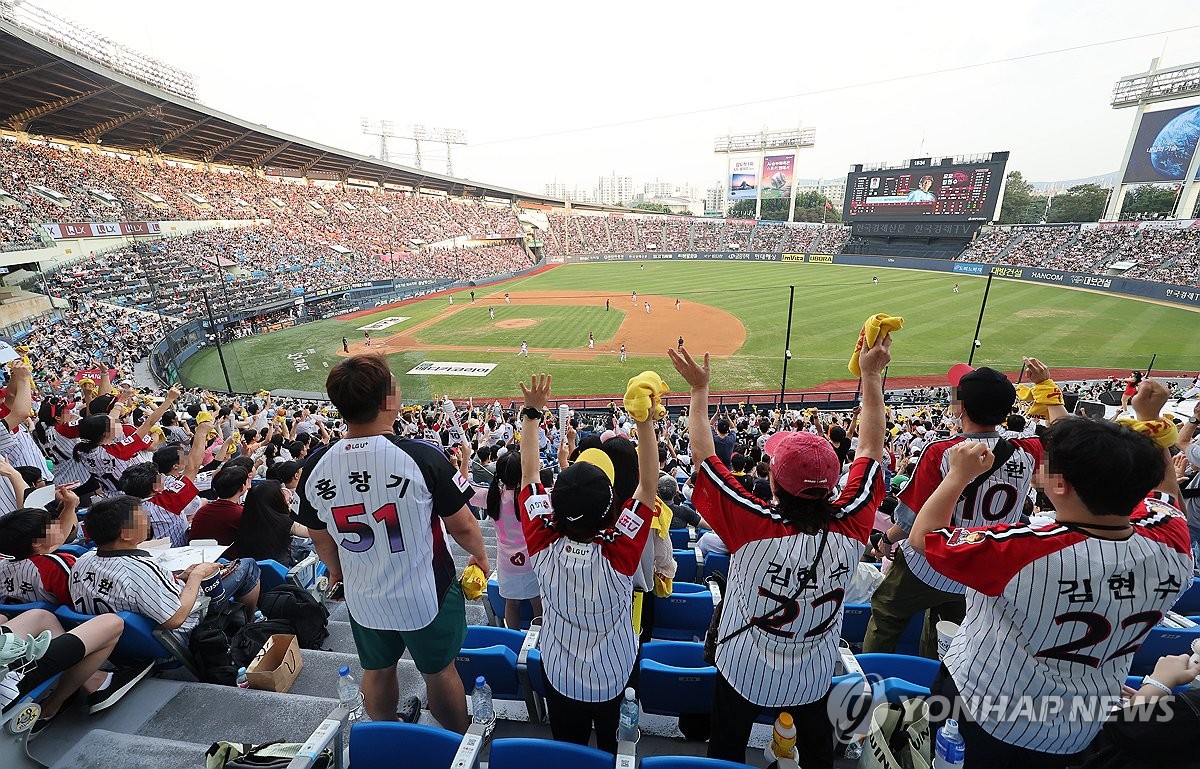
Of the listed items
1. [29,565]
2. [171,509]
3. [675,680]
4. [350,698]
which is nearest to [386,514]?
[350,698]

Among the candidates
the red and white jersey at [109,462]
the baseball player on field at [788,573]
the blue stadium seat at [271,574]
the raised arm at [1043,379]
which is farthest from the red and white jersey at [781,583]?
the red and white jersey at [109,462]

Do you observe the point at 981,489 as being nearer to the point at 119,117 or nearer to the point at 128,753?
the point at 128,753

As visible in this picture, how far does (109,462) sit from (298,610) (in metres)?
4.35

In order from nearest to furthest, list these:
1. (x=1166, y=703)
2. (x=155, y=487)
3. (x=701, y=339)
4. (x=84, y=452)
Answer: (x=1166, y=703)
(x=155, y=487)
(x=84, y=452)
(x=701, y=339)

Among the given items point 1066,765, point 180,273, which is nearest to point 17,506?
point 1066,765

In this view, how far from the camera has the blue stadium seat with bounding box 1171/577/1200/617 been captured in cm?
420

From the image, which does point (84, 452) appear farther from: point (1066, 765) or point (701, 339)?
point (701, 339)

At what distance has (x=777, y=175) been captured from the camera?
73.9 m

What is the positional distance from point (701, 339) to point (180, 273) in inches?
1223

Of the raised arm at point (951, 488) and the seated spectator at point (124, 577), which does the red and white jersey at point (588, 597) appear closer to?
the raised arm at point (951, 488)

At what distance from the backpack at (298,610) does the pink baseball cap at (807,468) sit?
12.2ft

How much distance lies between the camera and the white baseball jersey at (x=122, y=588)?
3.13 m

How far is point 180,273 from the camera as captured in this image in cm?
3138

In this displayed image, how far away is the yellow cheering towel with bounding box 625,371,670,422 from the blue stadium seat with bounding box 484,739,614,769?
4.57 feet
